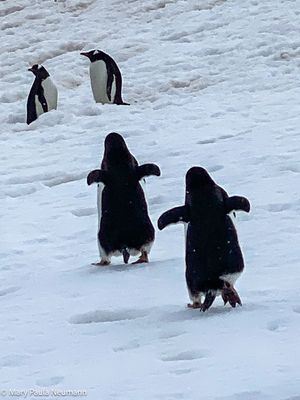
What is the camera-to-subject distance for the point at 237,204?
3943mm

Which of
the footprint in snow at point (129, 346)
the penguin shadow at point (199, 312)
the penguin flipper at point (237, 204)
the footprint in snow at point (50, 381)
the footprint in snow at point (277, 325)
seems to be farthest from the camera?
the penguin flipper at point (237, 204)

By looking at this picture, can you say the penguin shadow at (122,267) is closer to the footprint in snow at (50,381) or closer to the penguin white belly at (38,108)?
the footprint in snow at (50,381)

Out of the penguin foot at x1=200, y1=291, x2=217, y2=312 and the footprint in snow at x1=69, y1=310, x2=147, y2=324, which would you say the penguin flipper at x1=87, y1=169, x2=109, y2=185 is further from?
the penguin foot at x1=200, y1=291, x2=217, y2=312

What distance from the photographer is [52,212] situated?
21.5 ft

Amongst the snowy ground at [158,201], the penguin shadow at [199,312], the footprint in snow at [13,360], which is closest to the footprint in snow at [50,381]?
the snowy ground at [158,201]

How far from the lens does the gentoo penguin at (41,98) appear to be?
422 inches

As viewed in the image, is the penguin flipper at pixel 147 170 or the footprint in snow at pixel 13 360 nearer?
the footprint in snow at pixel 13 360

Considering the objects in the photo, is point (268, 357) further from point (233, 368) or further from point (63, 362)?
point (63, 362)

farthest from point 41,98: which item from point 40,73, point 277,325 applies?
point 277,325

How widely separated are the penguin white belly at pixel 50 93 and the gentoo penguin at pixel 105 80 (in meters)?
0.59

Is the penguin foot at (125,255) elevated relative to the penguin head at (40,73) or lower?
Result: elevated

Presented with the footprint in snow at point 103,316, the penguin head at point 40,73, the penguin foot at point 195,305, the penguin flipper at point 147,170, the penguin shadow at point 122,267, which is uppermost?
the penguin flipper at point 147,170

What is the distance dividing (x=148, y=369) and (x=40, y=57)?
1166 cm

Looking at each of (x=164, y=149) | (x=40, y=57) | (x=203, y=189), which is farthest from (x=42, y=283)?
(x=40, y=57)
